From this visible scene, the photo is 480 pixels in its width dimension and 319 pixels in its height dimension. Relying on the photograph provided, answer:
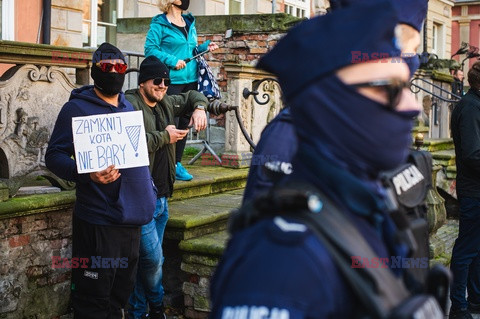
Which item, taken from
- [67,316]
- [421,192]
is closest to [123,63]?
[67,316]

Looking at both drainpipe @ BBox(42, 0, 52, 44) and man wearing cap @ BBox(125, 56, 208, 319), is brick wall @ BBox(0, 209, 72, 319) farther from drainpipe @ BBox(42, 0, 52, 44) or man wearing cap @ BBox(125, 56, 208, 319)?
drainpipe @ BBox(42, 0, 52, 44)

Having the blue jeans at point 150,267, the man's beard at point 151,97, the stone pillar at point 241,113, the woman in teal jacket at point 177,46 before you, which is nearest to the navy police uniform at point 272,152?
the blue jeans at point 150,267

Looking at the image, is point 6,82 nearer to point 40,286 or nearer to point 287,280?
point 40,286

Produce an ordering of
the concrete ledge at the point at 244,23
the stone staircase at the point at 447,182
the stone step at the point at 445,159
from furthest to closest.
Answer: the stone step at the point at 445,159, the concrete ledge at the point at 244,23, the stone staircase at the point at 447,182

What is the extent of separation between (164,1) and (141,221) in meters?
3.28

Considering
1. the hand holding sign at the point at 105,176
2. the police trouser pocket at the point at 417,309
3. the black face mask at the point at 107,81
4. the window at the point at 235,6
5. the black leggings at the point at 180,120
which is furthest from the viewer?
the window at the point at 235,6

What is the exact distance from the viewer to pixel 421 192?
273 cm

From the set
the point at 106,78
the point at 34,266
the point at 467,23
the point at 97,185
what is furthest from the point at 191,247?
the point at 467,23

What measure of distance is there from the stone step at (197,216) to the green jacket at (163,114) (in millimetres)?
581

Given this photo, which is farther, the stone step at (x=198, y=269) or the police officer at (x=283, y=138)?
the stone step at (x=198, y=269)

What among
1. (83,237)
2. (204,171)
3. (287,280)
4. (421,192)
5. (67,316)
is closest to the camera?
(287,280)

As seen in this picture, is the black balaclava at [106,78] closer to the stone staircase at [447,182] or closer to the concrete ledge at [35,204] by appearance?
the concrete ledge at [35,204]

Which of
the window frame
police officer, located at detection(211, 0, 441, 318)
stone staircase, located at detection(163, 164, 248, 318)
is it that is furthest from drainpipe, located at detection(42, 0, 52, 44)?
police officer, located at detection(211, 0, 441, 318)

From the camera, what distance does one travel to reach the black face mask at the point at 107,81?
15.6 ft
